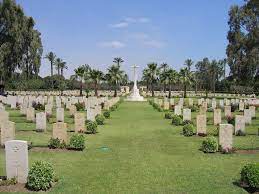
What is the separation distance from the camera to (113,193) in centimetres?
1185

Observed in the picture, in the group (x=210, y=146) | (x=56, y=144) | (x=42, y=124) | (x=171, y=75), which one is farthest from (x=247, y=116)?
(x=171, y=75)

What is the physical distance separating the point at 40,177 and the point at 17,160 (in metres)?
0.95

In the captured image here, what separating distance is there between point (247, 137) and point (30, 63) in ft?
212

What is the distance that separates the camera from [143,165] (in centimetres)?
1552

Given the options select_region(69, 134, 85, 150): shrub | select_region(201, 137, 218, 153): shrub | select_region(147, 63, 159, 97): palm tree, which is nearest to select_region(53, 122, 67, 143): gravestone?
select_region(69, 134, 85, 150): shrub

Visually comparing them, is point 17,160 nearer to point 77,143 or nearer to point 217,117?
point 77,143

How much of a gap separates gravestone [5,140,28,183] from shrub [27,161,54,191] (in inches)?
18.9

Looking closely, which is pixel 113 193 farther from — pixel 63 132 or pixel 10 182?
pixel 63 132

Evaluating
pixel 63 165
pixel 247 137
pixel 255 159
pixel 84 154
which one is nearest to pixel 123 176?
pixel 63 165

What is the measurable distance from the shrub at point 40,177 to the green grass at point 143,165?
0.28 meters

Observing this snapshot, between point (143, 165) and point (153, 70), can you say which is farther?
point (153, 70)

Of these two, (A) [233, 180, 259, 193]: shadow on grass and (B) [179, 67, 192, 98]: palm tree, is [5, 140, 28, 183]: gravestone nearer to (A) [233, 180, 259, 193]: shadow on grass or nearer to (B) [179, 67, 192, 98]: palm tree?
(A) [233, 180, 259, 193]: shadow on grass

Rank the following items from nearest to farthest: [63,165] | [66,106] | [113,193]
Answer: [113,193]
[63,165]
[66,106]

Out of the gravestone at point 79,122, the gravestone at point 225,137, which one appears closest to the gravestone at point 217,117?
the gravestone at point 79,122
